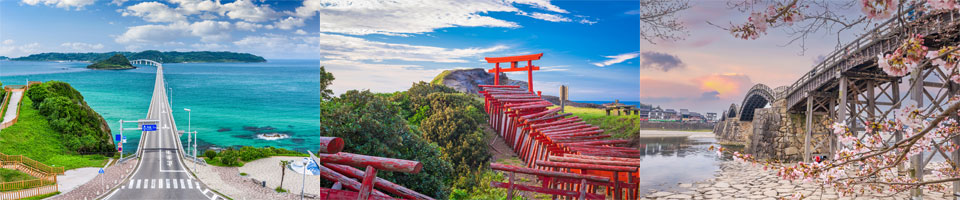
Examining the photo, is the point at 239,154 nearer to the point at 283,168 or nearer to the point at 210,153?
the point at 210,153

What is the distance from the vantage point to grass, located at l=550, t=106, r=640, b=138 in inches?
161

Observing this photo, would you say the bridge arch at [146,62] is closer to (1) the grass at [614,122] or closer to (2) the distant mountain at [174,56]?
(2) the distant mountain at [174,56]

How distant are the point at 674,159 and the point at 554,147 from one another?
2.51 metres

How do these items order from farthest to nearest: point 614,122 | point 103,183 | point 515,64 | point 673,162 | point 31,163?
1. point 103,183
2. point 673,162
3. point 31,163
4. point 515,64
5. point 614,122

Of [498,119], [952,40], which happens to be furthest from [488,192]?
[952,40]

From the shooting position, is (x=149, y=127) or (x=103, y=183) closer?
(x=103, y=183)

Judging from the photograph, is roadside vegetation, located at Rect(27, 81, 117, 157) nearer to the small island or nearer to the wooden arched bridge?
the small island

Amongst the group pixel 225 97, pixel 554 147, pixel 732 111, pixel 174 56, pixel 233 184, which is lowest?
pixel 233 184

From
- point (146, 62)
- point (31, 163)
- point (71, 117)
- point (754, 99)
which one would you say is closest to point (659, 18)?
point (754, 99)

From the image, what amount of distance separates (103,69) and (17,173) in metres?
1.51

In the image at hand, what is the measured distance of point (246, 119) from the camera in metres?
6.89

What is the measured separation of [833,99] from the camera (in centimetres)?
714

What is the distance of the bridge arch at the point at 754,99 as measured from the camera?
6.31 metres

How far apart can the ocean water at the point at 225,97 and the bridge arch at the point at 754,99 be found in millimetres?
5449
